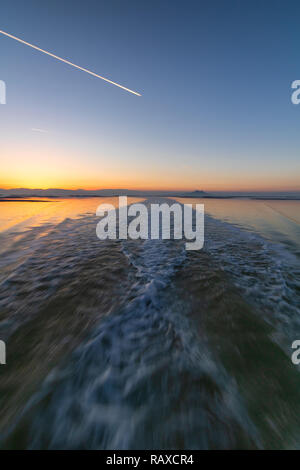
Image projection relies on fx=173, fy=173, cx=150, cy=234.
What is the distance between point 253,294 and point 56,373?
13.8 ft

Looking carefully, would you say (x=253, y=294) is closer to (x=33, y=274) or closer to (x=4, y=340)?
(x=4, y=340)

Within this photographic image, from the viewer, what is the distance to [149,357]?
2643 mm

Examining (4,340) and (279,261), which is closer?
(4,340)

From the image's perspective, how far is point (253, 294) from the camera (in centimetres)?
418

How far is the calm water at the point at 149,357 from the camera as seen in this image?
5.95ft

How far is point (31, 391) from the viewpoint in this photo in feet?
6.98

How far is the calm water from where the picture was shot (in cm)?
181

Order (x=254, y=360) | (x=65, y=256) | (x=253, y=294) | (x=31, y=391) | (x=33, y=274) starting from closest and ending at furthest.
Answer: (x=31, y=391) → (x=254, y=360) → (x=253, y=294) → (x=33, y=274) → (x=65, y=256)

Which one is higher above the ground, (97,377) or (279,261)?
(279,261)
